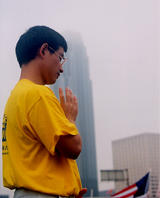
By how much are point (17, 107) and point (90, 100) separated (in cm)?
10260

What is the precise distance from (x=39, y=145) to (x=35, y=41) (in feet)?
1.74

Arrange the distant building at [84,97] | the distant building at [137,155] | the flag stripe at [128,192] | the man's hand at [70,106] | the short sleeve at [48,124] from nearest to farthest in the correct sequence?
the short sleeve at [48,124], the man's hand at [70,106], the flag stripe at [128,192], the distant building at [84,97], the distant building at [137,155]

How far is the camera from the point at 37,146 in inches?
54.2

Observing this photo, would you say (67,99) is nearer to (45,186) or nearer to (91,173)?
(45,186)

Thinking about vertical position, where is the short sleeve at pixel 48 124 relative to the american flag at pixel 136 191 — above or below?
above

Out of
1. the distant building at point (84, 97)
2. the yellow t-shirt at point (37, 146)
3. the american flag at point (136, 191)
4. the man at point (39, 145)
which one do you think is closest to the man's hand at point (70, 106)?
the man at point (39, 145)

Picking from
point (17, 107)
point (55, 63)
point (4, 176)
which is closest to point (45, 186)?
point (4, 176)

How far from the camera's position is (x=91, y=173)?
87.2 metres

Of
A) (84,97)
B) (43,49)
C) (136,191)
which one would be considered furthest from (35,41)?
(84,97)

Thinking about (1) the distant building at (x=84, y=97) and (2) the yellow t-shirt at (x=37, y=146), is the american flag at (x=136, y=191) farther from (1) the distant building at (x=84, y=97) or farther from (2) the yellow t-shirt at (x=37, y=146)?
(1) the distant building at (x=84, y=97)

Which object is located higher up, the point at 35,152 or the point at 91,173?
the point at 35,152

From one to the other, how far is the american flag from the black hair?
5.67 meters

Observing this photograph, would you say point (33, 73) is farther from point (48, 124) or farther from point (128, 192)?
point (128, 192)

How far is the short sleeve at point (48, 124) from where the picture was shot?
1305 mm
